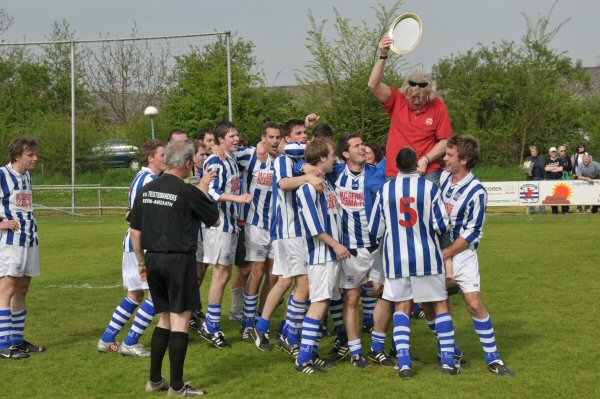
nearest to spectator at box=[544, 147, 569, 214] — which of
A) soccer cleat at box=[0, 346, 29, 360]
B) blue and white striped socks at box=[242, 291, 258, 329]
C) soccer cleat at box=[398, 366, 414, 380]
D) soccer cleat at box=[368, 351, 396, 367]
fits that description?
blue and white striped socks at box=[242, 291, 258, 329]

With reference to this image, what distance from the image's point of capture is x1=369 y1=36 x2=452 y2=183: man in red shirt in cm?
727

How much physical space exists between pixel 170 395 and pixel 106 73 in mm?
34607

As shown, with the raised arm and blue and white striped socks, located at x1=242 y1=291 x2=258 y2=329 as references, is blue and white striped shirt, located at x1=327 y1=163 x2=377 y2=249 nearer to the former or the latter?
the raised arm

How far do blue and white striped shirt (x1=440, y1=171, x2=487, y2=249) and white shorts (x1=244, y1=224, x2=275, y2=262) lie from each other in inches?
94.0

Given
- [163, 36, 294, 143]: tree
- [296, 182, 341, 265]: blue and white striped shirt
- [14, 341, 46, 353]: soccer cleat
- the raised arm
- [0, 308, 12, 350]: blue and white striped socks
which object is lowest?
[14, 341, 46, 353]: soccer cleat

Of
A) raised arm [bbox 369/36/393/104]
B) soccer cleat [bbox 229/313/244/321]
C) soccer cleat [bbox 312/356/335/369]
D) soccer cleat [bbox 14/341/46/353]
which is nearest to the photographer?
raised arm [bbox 369/36/393/104]

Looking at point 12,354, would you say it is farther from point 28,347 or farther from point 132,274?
point 132,274

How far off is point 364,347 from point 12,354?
3.42 metres

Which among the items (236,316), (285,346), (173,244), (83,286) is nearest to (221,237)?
(285,346)

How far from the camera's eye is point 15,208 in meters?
7.84

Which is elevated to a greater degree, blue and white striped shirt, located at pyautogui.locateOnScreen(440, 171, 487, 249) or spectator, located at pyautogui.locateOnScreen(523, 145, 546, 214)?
spectator, located at pyautogui.locateOnScreen(523, 145, 546, 214)

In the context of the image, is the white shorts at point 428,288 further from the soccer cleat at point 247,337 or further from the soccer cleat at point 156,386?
the soccer cleat at point 247,337

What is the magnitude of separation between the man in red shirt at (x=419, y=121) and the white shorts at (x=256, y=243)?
1772 millimetres

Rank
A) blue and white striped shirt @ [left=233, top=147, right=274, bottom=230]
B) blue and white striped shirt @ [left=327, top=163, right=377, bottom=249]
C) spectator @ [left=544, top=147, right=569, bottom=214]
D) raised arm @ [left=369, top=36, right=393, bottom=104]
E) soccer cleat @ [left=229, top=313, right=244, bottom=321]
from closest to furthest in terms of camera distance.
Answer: raised arm @ [left=369, top=36, right=393, bottom=104]
blue and white striped shirt @ [left=327, top=163, right=377, bottom=249]
blue and white striped shirt @ [left=233, top=147, right=274, bottom=230]
soccer cleat @ [left=229, top=313, right=244, bottom=321]
spectator @ [left=544, top=147, right=569, bottom=214]
